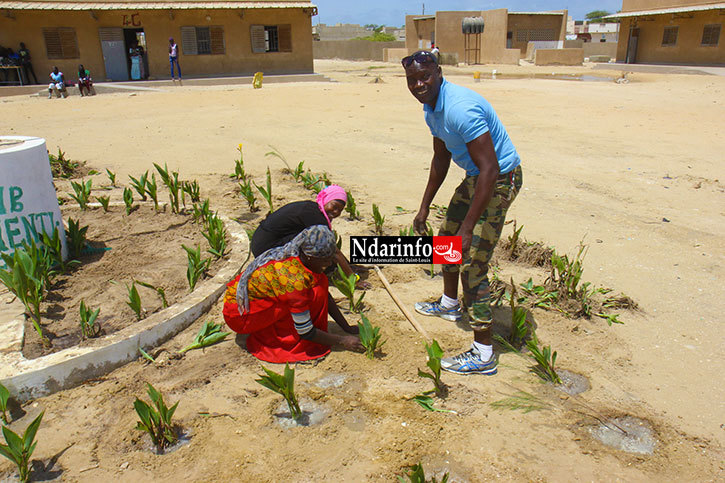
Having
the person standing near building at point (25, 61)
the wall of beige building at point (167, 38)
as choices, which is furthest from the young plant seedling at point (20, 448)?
the wall of beige building at point (167, 38)

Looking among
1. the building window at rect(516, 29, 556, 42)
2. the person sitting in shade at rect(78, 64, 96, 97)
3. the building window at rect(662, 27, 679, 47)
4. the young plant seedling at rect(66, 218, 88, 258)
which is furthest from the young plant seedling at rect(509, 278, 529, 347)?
the building window at rect(516, 29, 556, 42)

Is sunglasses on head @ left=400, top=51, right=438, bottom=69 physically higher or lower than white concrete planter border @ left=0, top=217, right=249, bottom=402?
higher

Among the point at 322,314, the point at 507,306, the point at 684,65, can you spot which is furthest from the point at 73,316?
the point at 684,65

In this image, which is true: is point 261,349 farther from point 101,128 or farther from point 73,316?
point 101,128

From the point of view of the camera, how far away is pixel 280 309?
3000mm

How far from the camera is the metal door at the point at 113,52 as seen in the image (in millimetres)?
20188

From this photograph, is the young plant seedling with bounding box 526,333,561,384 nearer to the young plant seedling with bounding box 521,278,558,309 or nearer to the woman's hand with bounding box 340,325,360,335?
the young plant seedling with bounding box 521,278,558,309

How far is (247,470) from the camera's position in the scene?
7.55 ft

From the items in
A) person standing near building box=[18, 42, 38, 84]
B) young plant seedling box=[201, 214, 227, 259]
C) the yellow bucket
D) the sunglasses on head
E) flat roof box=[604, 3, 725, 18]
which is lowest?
young plant seedling box=[201, 214, 227, 259]

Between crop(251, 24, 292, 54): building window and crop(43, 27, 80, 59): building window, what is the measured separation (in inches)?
263

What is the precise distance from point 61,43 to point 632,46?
28048 mm

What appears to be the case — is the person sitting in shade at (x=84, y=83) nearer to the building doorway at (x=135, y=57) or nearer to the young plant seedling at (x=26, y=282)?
the building doorway at (x=135, y=57)

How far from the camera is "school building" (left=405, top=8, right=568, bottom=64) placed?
112ft

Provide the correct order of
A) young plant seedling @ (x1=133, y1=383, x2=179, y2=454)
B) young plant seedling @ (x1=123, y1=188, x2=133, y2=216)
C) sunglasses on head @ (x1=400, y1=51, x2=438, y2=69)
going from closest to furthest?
young plant seedling @ (x1=133, y1=383, x2=179, y2=454) → sunglasses on head @ (x1=400, y1=51, x2=438, y2=69) → young plant seedling @ (x1=123, y1=188, x2=133, y2=216)
